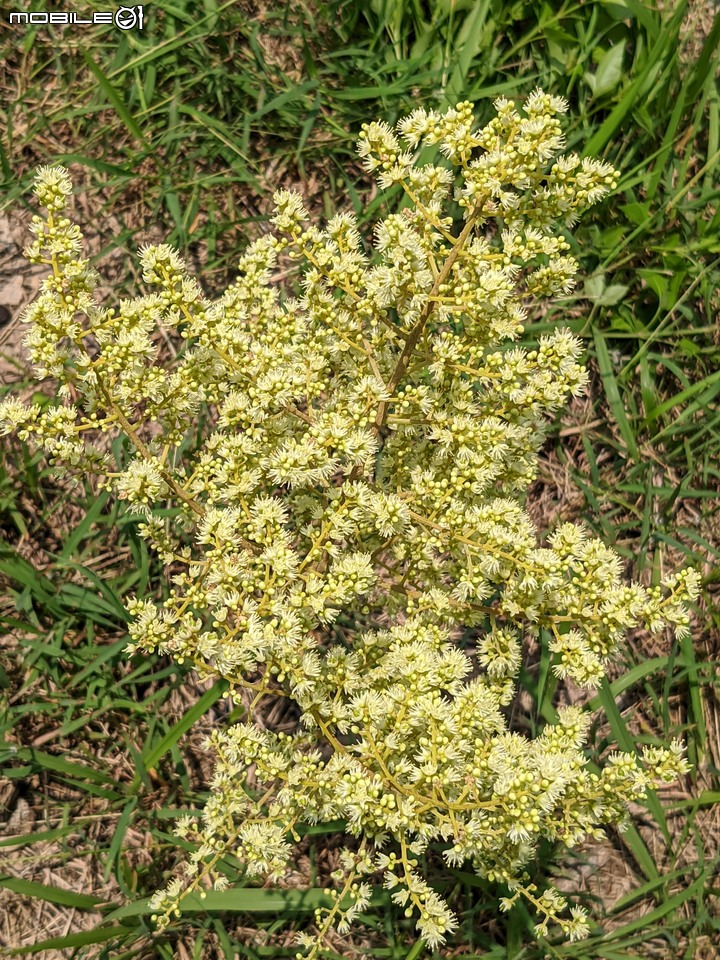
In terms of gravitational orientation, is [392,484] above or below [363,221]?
below

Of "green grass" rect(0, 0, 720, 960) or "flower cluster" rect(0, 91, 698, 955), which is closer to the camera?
"flower cluster" rect(0, 91, 698, 955)

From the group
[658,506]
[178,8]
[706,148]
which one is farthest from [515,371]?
[178,8]

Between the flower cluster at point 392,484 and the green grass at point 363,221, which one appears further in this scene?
the green grass at point 363,221

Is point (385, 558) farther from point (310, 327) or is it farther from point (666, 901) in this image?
point (666, 901)

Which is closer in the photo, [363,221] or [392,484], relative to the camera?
A: [392,484]
